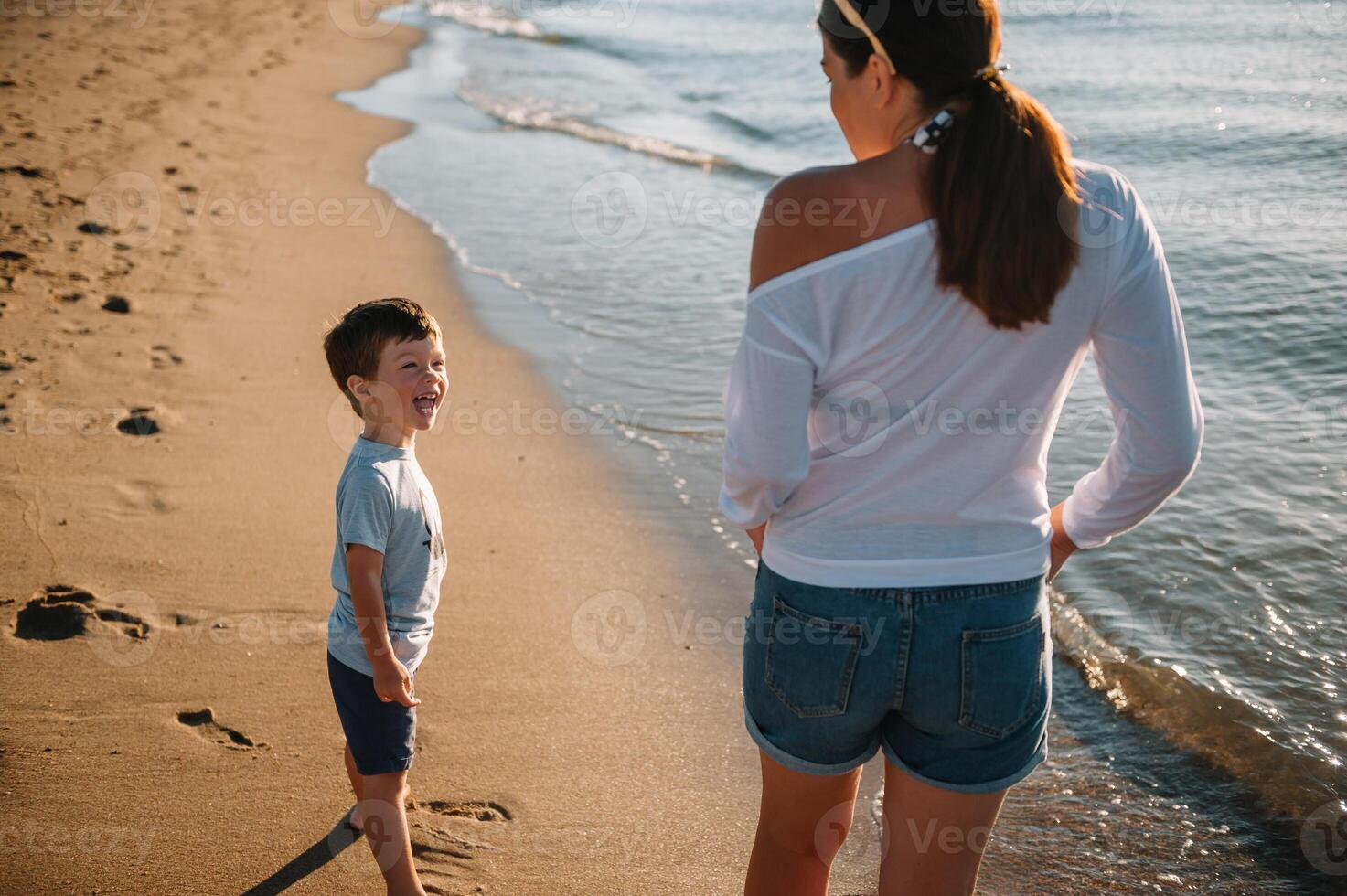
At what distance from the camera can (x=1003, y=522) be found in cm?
170

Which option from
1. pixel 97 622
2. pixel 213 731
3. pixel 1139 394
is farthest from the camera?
pixel 97 622

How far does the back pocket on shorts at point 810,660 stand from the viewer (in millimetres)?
1682

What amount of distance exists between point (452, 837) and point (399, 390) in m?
1.26

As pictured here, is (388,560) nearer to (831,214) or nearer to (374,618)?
(374,618)

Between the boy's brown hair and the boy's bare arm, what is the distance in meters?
0.37

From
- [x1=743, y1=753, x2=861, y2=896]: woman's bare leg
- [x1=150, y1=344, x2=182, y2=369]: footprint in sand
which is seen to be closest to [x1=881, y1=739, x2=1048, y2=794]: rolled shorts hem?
[x1=743, y1=753, x2=861, y2=896]: woman's bare leg

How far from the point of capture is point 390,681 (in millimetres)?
2414

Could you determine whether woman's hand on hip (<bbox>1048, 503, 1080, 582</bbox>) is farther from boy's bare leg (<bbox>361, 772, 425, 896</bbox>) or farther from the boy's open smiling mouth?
boy's bare leg (<bbox>361, 772, 425, 896</bbox>)

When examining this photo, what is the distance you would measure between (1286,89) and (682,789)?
1236 cm

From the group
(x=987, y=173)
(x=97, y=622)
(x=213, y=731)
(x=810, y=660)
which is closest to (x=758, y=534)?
(x=810, y=660)

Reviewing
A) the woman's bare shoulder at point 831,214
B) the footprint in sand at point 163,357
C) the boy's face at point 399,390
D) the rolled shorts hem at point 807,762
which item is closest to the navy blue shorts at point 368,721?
the boy's face at point 399,390

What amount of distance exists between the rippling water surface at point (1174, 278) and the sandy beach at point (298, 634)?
0.21m

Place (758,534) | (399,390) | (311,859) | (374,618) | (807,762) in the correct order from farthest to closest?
1. (311,859)
2. (399,390)
3. (374,618)
4. (758,534)
5. (807,762)

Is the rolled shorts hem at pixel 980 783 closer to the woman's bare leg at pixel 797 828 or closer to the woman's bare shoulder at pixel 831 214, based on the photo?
the woman's bare leg at pixel 797 828
